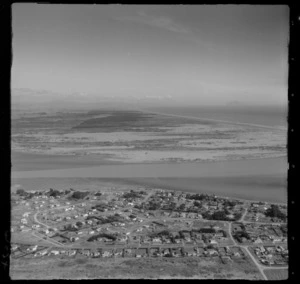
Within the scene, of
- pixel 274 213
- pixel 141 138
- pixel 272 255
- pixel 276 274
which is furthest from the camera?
pixel 141 138

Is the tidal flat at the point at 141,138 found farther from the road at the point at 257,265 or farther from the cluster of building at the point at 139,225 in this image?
the road at the point at 257,265

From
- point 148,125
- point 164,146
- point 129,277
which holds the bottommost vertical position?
point 129,277

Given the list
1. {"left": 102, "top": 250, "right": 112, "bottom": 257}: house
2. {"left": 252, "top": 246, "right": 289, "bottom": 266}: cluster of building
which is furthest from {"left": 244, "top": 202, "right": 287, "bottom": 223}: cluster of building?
{"left": 102, "top": 250, "right": 112, "bottom": 257}: house

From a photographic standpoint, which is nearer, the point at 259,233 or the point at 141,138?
the point at 259,233

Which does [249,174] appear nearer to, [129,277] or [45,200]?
[129,277]

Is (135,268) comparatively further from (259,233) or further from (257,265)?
(259,233)

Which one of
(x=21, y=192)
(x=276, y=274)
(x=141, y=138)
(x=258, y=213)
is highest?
(x=141, y=138)

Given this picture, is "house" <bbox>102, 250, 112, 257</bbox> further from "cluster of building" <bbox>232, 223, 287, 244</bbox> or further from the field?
"cluster of building" <bbox>232, 223, 287, 244</bbox>

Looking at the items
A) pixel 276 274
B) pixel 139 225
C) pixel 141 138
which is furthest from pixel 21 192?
pixel 276 274
